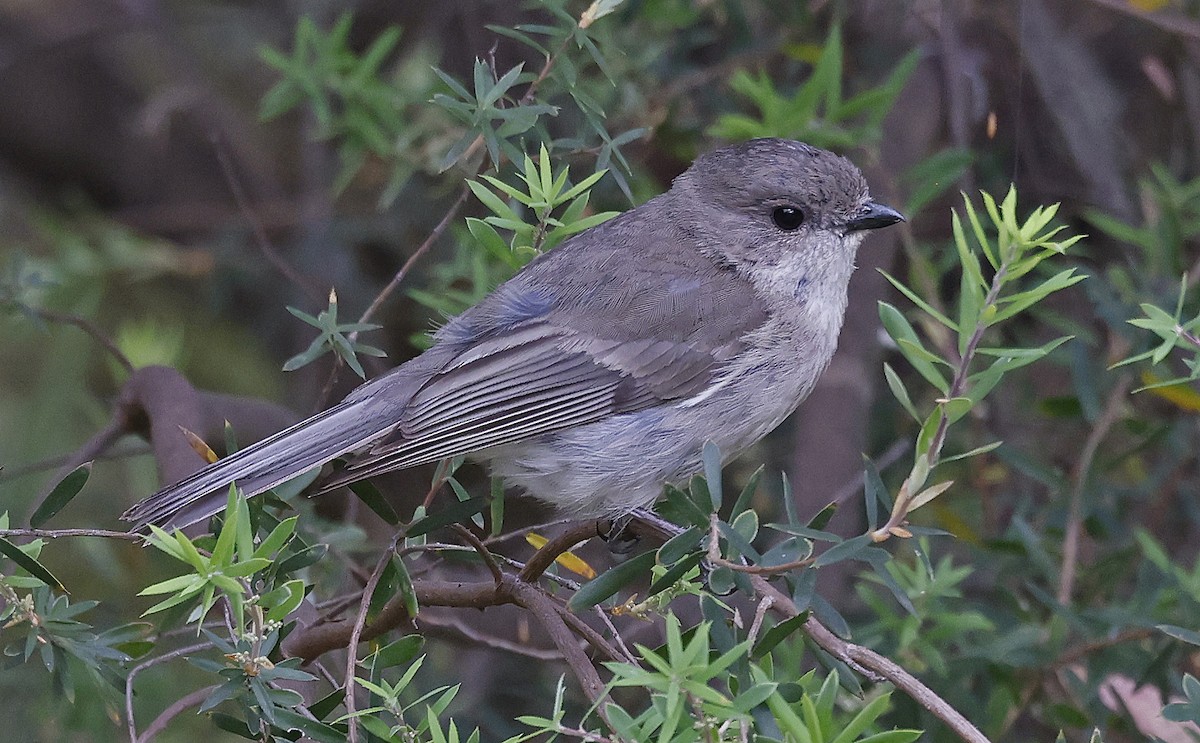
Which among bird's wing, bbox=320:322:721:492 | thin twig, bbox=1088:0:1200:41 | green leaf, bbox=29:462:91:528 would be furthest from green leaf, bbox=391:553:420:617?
thin twig, bbox=1088:0:1200:41

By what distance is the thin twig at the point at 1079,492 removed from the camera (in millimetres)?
3408

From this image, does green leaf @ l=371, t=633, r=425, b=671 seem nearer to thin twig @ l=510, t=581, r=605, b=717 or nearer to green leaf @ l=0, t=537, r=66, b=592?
thin twig @ l=510, t=581, r=605, b=717

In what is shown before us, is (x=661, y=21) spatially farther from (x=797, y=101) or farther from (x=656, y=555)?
(x=656, y=555)

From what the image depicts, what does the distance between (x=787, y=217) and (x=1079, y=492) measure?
104cm

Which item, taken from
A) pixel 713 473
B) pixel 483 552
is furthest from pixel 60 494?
pixel 713 473

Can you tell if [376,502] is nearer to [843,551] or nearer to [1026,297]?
[843,551]

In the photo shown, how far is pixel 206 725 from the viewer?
4469 millimetres

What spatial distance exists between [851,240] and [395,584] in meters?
1.71

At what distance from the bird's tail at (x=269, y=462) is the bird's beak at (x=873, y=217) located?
1300mm

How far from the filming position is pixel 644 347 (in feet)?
11.4

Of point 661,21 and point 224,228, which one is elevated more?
point 661,21

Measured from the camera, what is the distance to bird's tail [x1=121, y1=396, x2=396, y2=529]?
2.68m

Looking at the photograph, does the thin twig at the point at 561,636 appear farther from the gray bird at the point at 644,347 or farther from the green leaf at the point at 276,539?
the gray bird at the point at 644,347

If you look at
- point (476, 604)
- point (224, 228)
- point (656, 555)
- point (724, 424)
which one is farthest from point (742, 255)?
point (224, 228)
